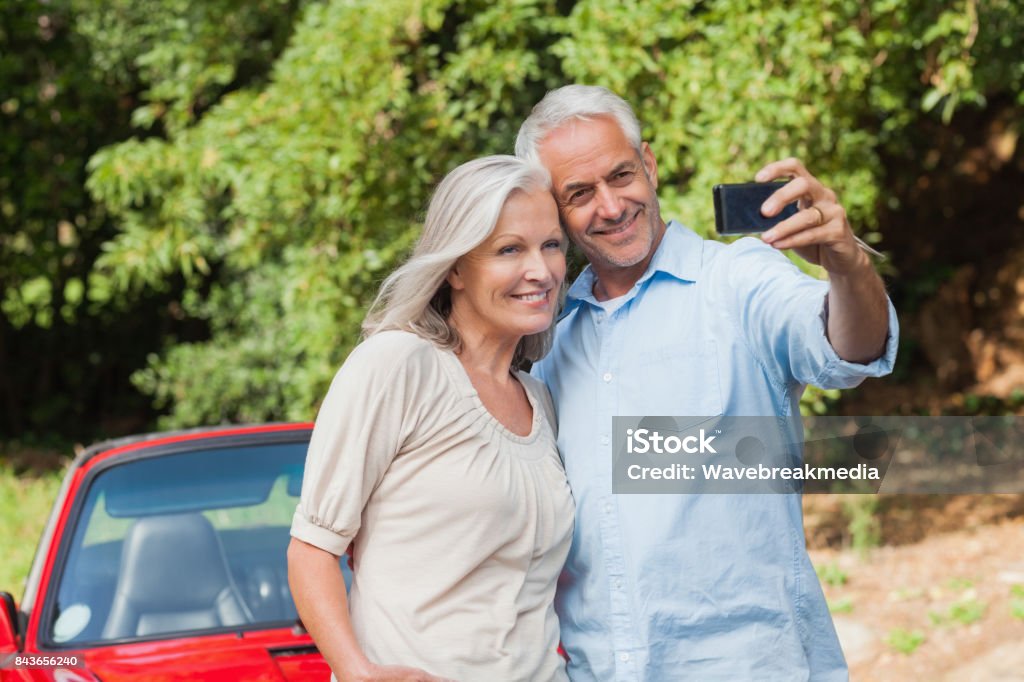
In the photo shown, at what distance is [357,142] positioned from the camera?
6.07 meters

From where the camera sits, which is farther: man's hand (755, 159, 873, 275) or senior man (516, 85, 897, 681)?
senior man (516, 85, 897, 681)

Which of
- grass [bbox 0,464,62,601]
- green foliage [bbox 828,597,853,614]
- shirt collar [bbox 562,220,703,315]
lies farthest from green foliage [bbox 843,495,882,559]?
shirt collar [bbox 562,220,703,315]

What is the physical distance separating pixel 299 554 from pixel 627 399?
0.67 meters

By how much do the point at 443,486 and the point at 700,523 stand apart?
0.47 meters

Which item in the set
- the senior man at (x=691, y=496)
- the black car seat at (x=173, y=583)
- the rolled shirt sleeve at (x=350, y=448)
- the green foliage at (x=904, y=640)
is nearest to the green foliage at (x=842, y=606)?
the green foliage at (x=904, y=640)

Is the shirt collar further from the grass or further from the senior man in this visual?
the grass

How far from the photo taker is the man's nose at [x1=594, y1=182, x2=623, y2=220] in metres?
2.32

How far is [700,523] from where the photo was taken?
6.98ft

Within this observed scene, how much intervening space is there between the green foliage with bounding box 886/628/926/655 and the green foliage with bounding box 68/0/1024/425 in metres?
1.16

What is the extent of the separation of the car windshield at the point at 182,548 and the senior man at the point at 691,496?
1.37 meters

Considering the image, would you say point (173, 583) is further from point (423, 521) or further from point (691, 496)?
point (691, 496)

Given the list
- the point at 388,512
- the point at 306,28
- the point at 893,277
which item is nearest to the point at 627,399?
the point at 388,512

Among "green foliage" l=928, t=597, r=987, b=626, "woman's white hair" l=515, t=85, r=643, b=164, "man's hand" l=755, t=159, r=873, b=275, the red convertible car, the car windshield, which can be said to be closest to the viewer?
"man's hand" l=755, t=159, r=873, b=275

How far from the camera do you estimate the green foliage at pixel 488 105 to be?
19.0 feet
